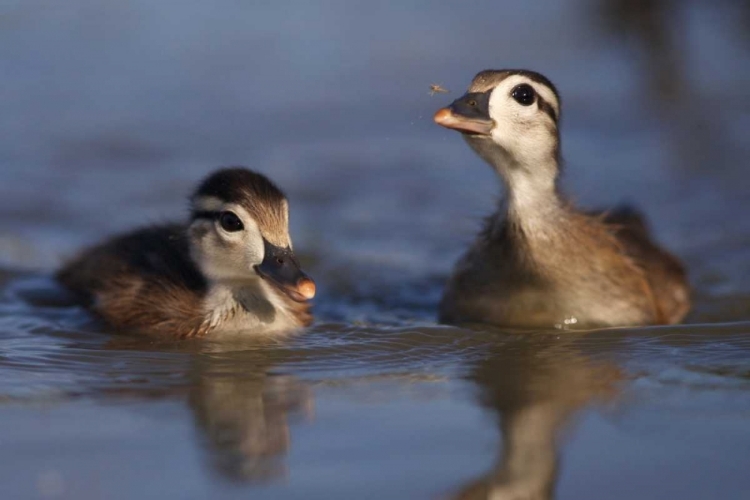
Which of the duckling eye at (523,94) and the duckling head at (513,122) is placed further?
the duckling eye at (523,94)

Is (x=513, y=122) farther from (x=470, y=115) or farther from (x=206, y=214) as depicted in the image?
(x=206, y=214)

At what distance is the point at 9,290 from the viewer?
8562 millimetres

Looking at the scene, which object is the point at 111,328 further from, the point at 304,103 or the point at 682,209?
the point at 304,103

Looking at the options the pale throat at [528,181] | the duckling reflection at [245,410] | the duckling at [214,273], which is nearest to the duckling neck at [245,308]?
the duckling at [214,273]

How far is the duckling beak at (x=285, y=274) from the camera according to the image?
652 cm

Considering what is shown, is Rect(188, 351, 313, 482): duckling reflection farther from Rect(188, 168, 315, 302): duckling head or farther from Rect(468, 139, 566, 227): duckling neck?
Rect(468, 139, 566, 227): duckling neck

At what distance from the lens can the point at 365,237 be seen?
10.2m

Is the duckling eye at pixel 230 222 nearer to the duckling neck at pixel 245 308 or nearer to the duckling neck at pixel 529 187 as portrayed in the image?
the duckling neck at pixel 245 308

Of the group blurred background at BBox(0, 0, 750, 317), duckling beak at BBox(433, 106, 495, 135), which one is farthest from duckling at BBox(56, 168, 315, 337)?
blurred background at BBox(0, 0, 750, 317)

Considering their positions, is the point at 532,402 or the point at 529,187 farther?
the point at 529,187

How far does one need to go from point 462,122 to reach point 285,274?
46.2 inches

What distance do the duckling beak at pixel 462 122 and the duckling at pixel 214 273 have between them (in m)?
0.87

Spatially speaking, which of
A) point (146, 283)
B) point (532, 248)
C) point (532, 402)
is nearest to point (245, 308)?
point (146, 283)

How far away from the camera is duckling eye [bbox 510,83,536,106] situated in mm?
7293
